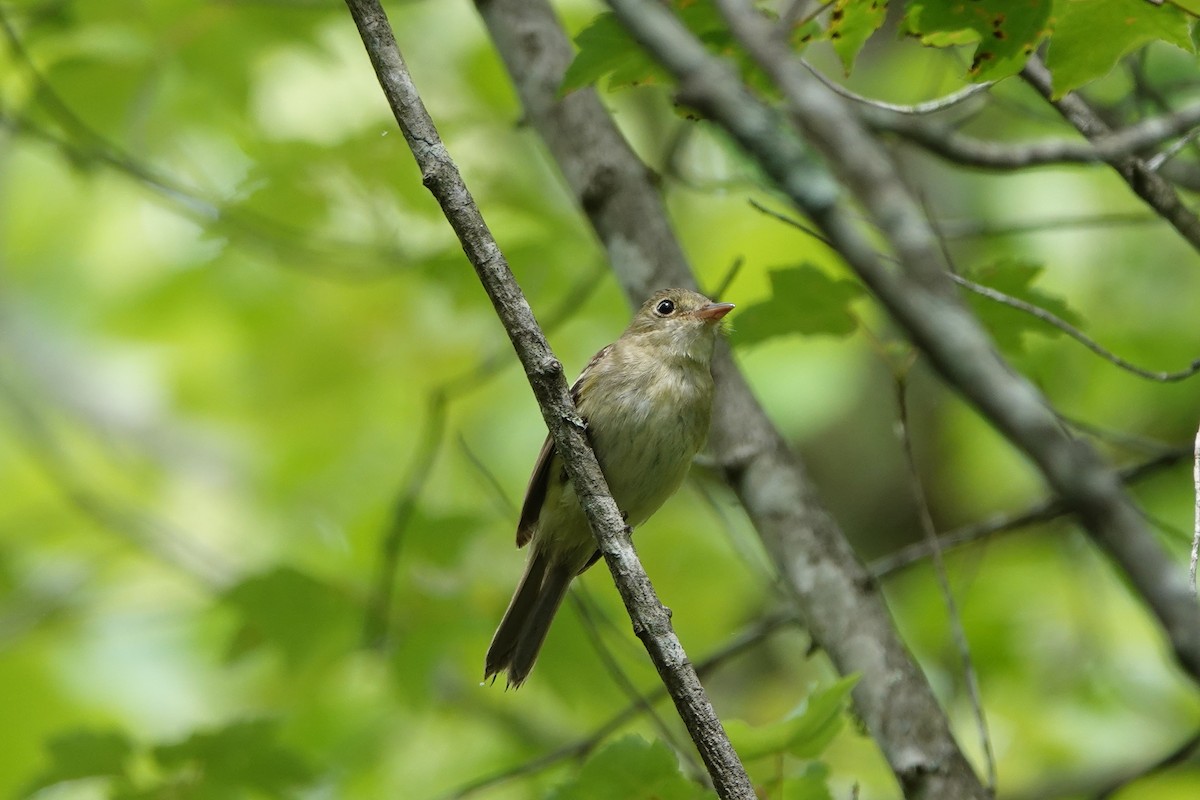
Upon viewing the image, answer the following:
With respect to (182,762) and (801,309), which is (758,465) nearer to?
(801,309)

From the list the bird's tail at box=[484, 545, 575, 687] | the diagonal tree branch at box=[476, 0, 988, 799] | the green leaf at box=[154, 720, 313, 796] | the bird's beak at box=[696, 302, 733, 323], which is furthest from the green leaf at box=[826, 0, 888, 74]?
the green leaf at box=[154, 720, 313, 796]

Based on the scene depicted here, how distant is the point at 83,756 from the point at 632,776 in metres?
2.10

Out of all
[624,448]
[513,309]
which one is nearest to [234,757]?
[624,448]

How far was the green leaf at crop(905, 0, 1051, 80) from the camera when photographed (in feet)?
9.82

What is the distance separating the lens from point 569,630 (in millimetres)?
5359

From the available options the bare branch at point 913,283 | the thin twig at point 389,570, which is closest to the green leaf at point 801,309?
A: the thin twig at point 389,570

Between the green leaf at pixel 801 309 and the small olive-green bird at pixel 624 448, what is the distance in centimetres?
84

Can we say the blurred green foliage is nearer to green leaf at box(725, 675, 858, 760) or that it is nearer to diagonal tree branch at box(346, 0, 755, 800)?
green leaf at box(725, 675, 858, 760)

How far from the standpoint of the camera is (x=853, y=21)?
3.16 metres

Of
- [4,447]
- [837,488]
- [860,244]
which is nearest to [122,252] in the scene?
[4,447]

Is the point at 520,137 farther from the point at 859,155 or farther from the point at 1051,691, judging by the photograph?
the point at 859,155

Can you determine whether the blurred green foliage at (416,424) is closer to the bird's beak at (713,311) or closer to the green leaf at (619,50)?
the green leaf at (619,50)

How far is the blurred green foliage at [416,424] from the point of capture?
4832 mm

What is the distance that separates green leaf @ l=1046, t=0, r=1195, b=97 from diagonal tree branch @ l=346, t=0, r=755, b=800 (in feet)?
4.68
